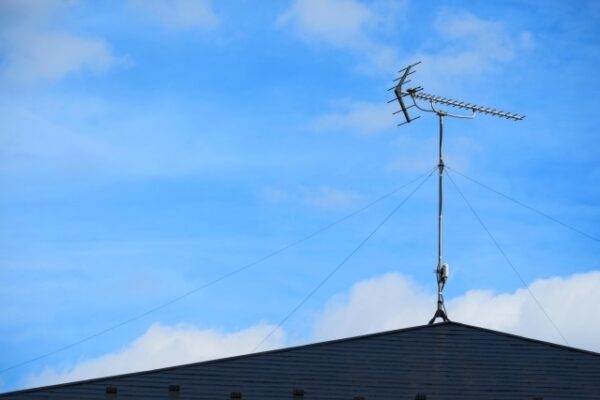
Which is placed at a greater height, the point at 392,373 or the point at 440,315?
the point at 440,315

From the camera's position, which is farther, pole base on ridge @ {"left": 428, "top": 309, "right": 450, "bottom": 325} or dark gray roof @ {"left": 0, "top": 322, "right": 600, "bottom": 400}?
pole base on ridge @ {"left": 428, "top": 309, "right": 450, "bottom": 325}

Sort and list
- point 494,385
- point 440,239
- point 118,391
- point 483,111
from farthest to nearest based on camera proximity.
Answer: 1. point 483,111
2. point 440,239
3. point 494,385
4. point 118,391

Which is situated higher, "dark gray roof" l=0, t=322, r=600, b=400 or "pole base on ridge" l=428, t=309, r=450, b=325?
"pole base on ridge" l=428, t=309, r=450, b=325

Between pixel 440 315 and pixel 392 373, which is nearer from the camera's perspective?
pixel 392 373

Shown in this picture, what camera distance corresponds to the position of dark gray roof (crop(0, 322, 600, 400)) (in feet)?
94.7

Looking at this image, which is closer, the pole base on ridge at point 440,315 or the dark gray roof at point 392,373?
the dark gray roof at point 392,373

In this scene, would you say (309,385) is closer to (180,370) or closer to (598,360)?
(180,370)

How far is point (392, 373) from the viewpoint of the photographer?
30.1 metres

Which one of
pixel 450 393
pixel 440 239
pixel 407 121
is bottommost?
pixel 450 393

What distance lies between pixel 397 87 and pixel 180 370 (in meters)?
12.0

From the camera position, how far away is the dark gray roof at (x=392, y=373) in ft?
94.7

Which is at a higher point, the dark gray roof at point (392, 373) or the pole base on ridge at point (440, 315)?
the pole base on ridge at point (440, 315)

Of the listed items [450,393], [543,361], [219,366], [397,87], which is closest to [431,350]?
[450,393]

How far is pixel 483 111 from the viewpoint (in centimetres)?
3616
